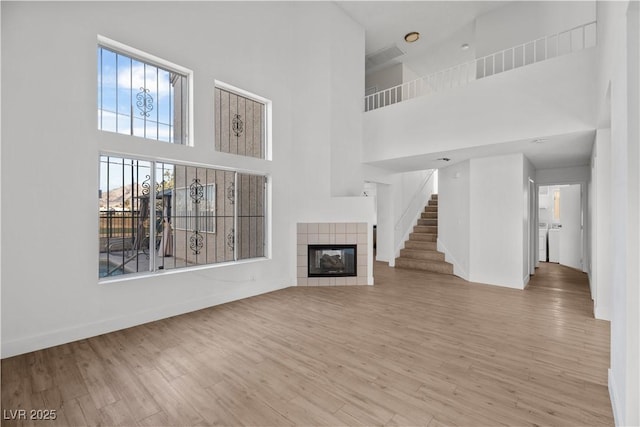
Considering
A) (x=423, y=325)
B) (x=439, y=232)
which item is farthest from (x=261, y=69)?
(x=439, y=232)

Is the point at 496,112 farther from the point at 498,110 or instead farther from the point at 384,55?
the point at 384,55

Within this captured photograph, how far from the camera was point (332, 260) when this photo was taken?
5.25 metres

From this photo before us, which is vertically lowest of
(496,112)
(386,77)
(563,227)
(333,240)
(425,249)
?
(425,249)

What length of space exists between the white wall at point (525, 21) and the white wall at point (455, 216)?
A: 213 cm

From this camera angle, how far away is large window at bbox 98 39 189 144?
318 cm

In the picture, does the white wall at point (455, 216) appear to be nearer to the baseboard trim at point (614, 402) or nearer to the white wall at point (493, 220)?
the white wall at point (493, 220)

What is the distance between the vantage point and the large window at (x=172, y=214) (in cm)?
324

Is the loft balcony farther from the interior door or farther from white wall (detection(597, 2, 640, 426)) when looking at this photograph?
the interior door

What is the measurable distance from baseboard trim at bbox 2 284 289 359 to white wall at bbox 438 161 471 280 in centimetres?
426

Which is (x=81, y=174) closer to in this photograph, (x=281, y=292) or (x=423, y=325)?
(x=281, y=292)

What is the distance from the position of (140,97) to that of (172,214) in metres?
1.37

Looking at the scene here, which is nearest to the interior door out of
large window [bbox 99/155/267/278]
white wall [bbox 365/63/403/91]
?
white wall [bbox 365/63/403/91]

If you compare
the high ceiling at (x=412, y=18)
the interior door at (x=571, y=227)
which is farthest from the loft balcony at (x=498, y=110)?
the interior door at (x=571, y=227)

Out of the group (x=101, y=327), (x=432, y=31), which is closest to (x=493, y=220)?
(x=432, y=31)
